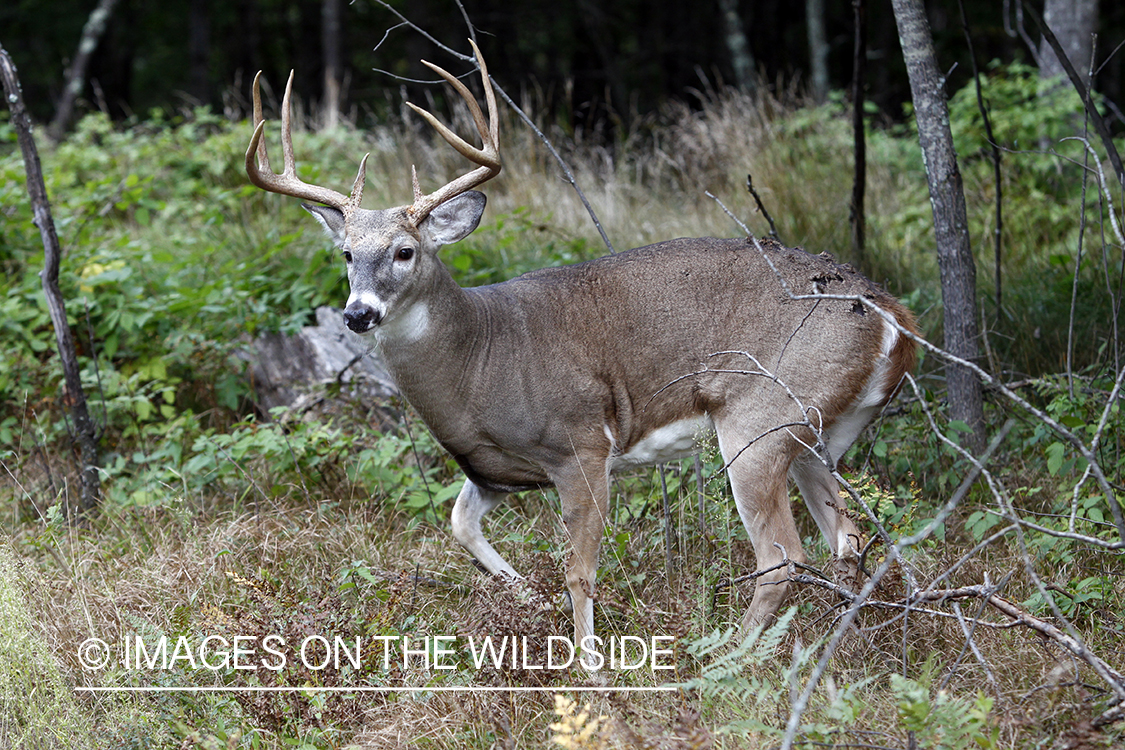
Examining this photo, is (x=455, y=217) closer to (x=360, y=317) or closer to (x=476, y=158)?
(x=476, y=158)

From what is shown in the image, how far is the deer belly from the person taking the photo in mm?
4074

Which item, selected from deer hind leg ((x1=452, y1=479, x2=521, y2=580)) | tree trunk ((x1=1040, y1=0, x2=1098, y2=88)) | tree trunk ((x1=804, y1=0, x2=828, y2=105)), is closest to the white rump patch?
deer hind leg ((x1=452, y1=479, x2=521, y2=580))

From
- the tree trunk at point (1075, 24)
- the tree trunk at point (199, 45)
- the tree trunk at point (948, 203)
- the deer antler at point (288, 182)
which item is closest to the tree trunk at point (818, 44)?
the tree trunk at point (1075, 24)

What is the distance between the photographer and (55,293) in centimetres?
493

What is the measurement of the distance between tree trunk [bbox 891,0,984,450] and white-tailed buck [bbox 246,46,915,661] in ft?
2.20

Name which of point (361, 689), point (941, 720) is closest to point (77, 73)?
point (361, 689)

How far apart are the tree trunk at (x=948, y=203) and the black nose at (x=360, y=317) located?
2401mm

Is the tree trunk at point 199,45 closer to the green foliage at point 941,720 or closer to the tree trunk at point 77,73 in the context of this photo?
the tree trunk at point 77,73

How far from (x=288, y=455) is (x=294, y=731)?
184 cm

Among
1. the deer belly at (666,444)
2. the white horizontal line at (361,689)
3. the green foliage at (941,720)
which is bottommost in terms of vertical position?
the white horizontal line at (361,689)

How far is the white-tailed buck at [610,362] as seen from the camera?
389 centimetres

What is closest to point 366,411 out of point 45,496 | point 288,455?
point 288,455

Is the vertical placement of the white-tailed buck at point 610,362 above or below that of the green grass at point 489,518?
above

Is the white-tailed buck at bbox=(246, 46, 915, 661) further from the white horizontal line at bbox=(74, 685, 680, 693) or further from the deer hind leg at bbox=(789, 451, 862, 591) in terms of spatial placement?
the white horizontal line at bbox=(74, 685, 680, 693)
